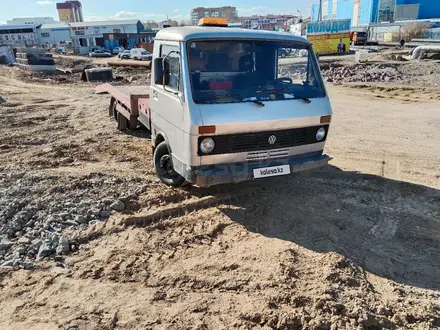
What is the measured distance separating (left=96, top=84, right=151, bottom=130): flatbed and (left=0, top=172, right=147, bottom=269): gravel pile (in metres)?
1.70

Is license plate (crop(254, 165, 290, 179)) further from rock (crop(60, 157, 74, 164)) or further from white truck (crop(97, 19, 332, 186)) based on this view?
rock (crop(60, 157, 74, 164))

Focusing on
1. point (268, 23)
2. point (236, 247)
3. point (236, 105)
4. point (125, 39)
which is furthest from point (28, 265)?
point (268, 23)

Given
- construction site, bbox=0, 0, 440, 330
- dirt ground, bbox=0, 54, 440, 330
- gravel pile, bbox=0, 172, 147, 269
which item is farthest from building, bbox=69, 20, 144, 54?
gravel pile, bbox=0, 172, 147, 269

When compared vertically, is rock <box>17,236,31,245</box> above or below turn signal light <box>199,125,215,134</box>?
below

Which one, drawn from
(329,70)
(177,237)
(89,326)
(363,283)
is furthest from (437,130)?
(329,70)

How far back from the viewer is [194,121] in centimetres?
459

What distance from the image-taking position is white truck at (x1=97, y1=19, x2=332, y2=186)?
474 cm

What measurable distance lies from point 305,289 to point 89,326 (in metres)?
2.02

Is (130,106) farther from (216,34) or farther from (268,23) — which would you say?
(268,23)

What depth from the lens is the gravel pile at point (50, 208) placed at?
4.40 m

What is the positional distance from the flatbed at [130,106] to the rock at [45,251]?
10.4 ft

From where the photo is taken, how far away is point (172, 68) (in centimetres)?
512

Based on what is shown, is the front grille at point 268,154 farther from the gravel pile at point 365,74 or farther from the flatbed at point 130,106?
the gravel pile at point 365,74

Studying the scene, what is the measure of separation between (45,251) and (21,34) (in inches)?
3314
